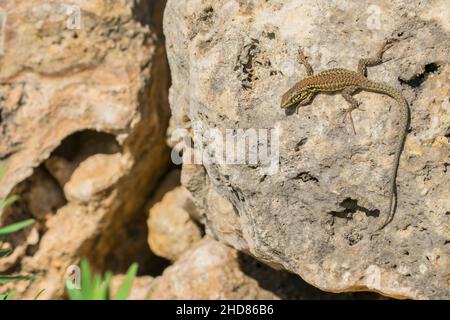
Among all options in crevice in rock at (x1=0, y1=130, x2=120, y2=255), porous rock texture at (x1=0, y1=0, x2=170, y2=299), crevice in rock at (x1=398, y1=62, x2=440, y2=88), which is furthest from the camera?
crevice in rock at (x1=0, y1=130, x2=120, y2=255)

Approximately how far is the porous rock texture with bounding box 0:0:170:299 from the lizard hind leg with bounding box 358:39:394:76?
7.47ft

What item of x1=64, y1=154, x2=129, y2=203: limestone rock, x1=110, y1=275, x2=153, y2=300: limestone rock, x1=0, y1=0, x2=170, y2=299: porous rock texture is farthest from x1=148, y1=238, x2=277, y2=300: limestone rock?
x1=64, y1=154, x2=129, y2=203: limestone rock

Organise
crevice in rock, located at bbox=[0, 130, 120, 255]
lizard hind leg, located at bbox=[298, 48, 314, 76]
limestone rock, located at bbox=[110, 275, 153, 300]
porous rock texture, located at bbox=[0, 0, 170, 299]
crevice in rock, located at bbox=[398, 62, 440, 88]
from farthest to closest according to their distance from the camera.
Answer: limestone rock, located at bbox=[110, 275, 153, 300], crevice in rock, located at bbox=[0, 130, 120, 255], porous rock texture, located at bbox=[0, 0, 170, 299], lizard hind leg, located at bbox=[298, 48, 314, 76], crevice in rock, located at bbox=[398, 62, 440, 88]

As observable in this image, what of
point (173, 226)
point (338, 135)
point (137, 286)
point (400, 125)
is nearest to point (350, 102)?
point (338, 135)

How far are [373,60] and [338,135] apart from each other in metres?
0.55

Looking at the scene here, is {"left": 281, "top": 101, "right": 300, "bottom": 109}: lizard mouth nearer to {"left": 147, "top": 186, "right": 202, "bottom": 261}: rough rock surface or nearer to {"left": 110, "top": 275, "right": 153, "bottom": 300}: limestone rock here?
{"left": 147, "top": 186, "right": 202, "bottom": 261}: rough rock surface

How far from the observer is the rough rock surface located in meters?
6.53

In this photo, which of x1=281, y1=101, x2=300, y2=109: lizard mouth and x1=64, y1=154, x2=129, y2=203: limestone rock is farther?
x1=64, y1=154, x2=129, y2=203: limestone rock

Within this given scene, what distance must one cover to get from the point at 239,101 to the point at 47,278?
2946 millimetres

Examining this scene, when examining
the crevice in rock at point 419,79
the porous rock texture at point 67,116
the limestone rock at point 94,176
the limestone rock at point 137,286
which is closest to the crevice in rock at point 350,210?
the crevice in rock at point 419,79

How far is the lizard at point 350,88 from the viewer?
4.01 metres
